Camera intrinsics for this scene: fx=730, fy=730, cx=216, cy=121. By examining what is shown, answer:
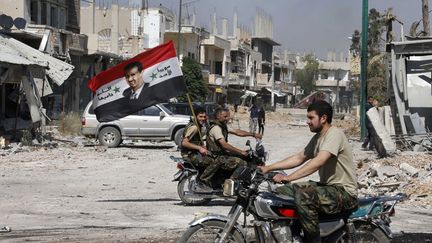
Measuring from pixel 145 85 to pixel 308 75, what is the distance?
123 m

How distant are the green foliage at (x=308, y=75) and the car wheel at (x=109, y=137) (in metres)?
109

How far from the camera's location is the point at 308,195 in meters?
6.31

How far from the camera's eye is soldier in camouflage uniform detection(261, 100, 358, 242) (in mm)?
6273

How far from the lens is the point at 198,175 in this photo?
11617mm

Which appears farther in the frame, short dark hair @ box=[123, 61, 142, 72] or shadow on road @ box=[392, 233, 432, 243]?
short dark hair @ box=[123, 61, 142, 72]

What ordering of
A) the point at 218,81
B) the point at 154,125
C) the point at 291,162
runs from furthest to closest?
the point at 218,81 < the point at 154,125 < the point at 291,162

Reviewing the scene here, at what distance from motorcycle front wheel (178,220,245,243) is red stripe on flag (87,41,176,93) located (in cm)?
519

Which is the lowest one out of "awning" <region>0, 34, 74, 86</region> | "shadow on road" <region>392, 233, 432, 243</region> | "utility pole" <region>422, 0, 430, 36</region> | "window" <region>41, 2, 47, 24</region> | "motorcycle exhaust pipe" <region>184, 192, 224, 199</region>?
A: "shadow on road" <region>392, 233, 432, 243</region>

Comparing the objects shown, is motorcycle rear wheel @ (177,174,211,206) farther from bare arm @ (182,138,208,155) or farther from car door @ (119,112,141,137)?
car door @ (119,112,141,137)

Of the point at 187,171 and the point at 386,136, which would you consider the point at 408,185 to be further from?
the point at 386,136

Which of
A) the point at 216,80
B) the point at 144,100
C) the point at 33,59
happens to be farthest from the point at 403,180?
the point at 216,80

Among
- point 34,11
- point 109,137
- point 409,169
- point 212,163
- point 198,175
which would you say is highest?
point 34,11

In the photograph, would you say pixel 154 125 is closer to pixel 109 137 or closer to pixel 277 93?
pixel 109 137

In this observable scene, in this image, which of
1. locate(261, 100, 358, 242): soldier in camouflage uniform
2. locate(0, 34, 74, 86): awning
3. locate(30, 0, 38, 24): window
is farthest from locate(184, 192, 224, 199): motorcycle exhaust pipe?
locate(30, 0, 38, 24): window
